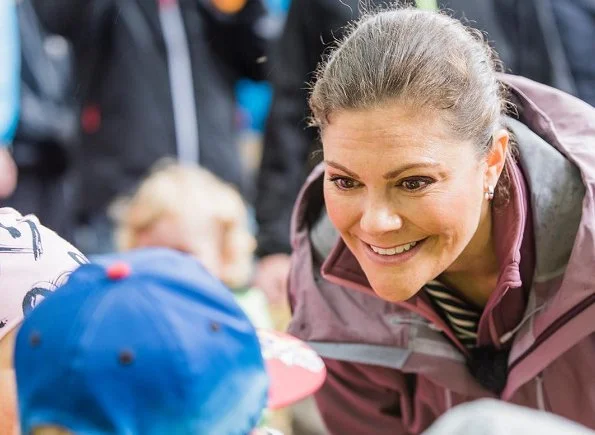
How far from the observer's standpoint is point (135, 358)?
A: 125 cm

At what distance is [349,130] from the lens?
1.82 meters

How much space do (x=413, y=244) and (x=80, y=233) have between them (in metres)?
1.73

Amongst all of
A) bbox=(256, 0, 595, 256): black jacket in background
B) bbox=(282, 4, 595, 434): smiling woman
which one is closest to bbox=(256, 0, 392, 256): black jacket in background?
bbox=(256, 0, 595, 256): black jacket in background

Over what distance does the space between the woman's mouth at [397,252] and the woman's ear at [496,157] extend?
163mm

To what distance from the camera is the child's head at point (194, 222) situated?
2.99m

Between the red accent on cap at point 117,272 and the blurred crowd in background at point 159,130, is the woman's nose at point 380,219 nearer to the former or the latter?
the red accent on cap at point 117,272

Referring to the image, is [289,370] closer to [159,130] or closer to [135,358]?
[135,358]

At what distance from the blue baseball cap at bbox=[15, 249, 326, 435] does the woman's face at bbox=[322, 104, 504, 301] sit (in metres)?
0.53

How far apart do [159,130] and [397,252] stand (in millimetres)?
1574

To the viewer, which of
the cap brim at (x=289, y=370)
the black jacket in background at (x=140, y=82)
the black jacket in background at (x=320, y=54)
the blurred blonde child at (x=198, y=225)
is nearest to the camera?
the cap brim at (x=289, y=370)

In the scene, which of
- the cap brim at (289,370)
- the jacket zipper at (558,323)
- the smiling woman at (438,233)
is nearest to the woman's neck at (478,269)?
the smiling woman at (438,233)

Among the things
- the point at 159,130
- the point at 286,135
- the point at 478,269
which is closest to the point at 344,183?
the point at 478,269

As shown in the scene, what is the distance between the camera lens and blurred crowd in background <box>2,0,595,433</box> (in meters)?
3.03

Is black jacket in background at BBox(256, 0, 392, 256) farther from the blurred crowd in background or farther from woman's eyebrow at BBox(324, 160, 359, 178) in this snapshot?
woman's eyebrow at BBox(324, 160, 359, 178)
